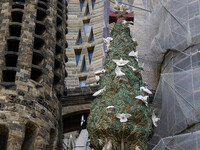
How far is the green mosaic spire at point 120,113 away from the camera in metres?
14.3

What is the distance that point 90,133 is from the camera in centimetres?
1475

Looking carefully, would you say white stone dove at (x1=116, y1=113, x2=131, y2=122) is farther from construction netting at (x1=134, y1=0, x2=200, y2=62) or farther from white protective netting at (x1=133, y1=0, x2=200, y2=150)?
construction netting at (x1=134, y1=0, x2=200, y2=62)

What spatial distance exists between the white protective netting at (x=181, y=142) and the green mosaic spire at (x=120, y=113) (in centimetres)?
132

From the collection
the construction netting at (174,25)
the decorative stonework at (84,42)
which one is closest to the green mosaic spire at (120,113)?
the construction netting at (174,25)

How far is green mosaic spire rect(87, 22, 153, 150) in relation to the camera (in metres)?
14.3

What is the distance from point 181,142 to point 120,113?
2.09 m

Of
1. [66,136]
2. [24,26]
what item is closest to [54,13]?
[24,26]

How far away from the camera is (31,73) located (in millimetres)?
18859

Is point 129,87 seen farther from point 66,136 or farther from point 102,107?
point 66,136

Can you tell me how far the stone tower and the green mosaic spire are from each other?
2.37 m

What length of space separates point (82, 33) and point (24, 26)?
8.33 m

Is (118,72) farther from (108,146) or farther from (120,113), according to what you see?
(108,146)

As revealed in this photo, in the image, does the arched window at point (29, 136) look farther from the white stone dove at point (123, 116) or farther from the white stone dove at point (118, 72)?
the white stone dove at point (123, 116)

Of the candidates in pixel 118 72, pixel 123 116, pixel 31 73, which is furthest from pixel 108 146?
pixel 31 73
